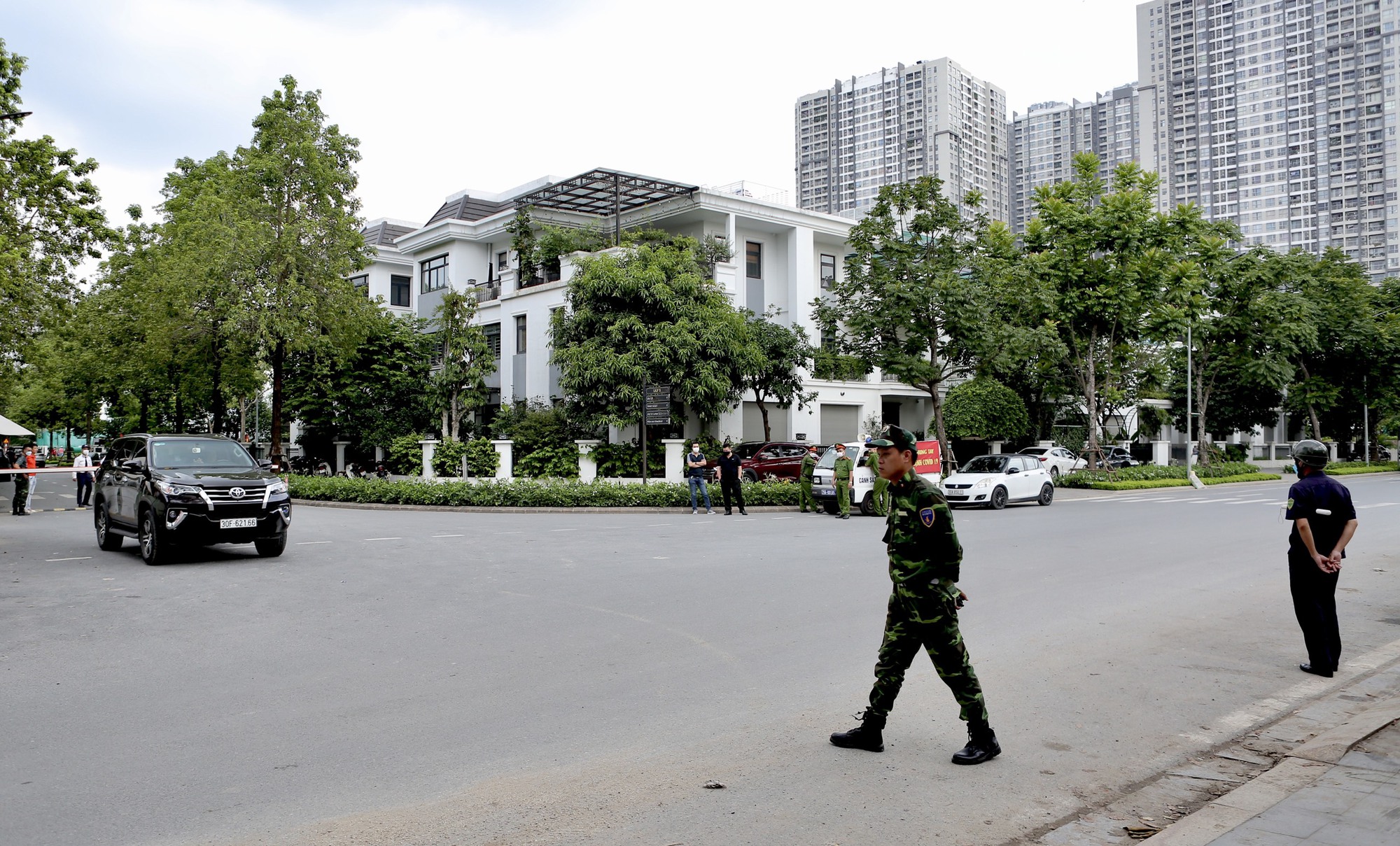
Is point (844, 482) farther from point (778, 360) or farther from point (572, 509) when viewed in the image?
point (778, 360)

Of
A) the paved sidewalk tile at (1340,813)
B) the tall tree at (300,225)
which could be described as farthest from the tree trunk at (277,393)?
the paved sidewalk tile at (1340,813)

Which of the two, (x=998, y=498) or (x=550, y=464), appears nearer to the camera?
(x=998, y=498)

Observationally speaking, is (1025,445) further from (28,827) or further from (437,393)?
(28,827)

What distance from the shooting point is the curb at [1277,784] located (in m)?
3.75

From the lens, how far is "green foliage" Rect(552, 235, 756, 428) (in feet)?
93.5

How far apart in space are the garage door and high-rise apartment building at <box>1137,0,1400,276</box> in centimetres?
5428

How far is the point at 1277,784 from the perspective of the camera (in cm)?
427

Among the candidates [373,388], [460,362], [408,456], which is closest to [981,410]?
[460,362]

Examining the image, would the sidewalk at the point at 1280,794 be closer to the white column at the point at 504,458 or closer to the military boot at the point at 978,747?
the military boot at the point at 978,747

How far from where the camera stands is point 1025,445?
4378cm

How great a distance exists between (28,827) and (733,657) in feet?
14.4

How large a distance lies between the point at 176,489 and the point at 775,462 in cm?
1923

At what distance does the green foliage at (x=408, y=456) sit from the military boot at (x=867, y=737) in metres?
28.3

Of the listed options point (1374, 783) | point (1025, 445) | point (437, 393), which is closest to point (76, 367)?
point (437, 393)
